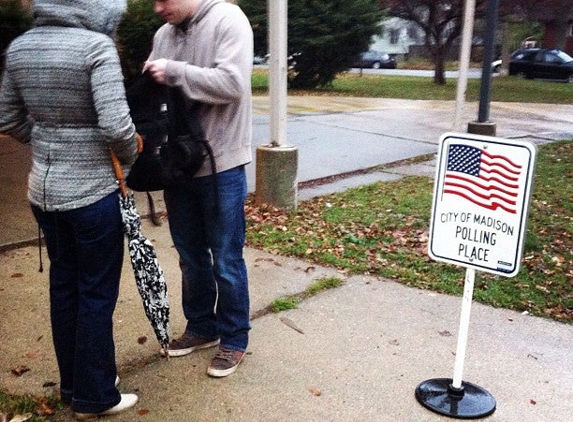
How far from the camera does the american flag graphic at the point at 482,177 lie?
293 cm

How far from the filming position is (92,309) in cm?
286

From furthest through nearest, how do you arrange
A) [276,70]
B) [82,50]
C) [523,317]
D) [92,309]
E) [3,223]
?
[276,70] < [3,223] < [523,317] < [92,309] < [82,50]

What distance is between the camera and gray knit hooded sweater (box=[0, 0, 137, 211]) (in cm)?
254

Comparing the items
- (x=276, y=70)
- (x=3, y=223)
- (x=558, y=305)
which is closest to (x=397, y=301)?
(x=558, y=305)

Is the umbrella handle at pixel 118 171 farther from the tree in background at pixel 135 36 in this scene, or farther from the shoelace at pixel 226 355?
the tree in background at pixel 135 36

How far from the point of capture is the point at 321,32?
20.7 m

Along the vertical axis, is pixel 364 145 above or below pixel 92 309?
below

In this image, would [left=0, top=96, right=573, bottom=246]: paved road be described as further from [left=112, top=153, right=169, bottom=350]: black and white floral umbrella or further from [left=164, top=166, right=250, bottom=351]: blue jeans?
[left=112, top=153, right=169, bottom=350]: black and white floral umbrella

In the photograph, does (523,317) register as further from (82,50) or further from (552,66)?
(552,66)

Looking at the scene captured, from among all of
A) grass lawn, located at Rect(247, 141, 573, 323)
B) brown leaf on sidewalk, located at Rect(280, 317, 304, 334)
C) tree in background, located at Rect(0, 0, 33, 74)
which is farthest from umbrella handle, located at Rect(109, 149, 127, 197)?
tree in background, located at Rect(0, 0, 33, 74)

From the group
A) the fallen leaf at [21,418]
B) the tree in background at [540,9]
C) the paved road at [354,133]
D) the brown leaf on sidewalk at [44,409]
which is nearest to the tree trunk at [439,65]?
the tree in background at [540,9]

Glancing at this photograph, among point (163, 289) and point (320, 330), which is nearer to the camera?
point (163, 289)

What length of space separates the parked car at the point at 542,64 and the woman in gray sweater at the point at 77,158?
32863 mm

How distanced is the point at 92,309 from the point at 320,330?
153 cm
